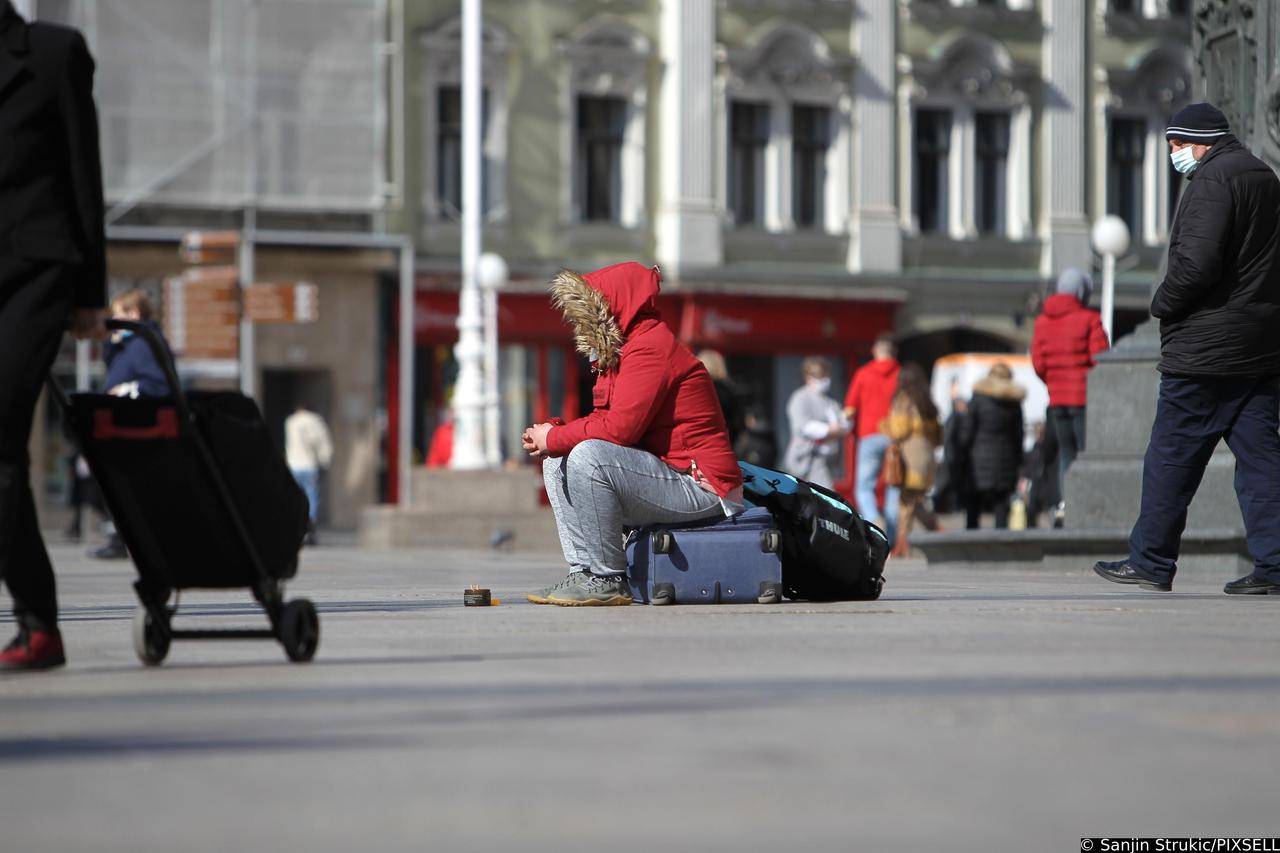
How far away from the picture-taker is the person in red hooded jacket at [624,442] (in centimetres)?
922

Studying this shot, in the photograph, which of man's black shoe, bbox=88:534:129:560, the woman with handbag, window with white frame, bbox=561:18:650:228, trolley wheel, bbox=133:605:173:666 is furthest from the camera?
window with white frame, bbox=561:18:650:228

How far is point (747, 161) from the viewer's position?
128 feet

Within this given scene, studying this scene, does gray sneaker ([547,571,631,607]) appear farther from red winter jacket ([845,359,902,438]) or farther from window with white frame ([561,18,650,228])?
window with white frame ([561,18,650,228])

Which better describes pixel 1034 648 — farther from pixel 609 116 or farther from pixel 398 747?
pixel 609 116

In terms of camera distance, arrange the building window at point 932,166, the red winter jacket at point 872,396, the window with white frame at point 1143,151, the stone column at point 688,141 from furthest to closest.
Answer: the window with white frame at point 1143,151 < the building window at point 932,166 < the stone column at point 688,141 < the red winter jacket at point 872,396

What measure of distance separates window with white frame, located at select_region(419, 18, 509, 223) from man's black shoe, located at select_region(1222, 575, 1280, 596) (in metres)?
27.5

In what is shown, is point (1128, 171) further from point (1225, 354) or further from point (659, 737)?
point (659, 737)

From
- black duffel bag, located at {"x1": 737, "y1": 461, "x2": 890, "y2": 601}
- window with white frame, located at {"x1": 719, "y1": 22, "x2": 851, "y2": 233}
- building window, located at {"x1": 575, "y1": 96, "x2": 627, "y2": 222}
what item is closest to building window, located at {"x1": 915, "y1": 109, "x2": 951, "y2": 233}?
window with white frame, located at {"x1": 719, "y1": 22, "x2": 851, "y2": 233}

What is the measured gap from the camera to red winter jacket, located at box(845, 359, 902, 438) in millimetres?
19953

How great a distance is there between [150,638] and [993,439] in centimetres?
1424

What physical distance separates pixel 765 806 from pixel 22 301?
321cm

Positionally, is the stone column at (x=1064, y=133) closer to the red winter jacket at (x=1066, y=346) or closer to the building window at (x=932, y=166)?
the building window at (x=932, y=166)

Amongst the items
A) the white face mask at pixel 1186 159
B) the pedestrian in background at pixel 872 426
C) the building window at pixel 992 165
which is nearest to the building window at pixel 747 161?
the building window at pixel 992 165

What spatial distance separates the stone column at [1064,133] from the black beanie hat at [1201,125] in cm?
3085
